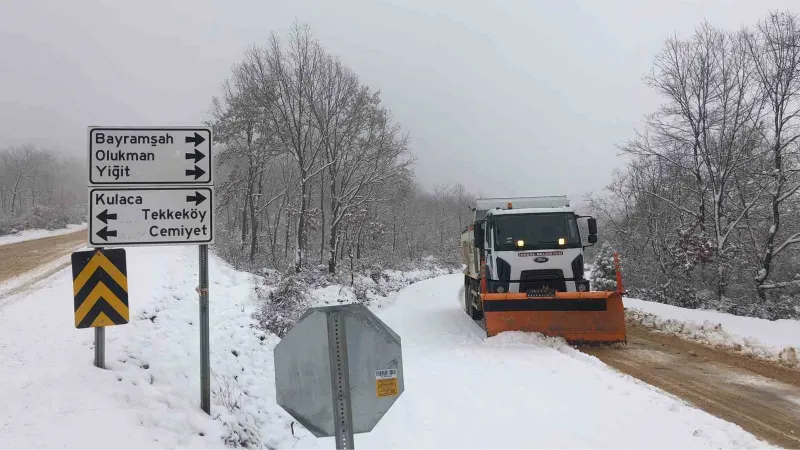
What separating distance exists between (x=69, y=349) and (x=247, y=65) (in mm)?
23206

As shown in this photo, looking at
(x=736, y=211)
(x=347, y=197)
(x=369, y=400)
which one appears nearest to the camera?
(x=369, y=400)

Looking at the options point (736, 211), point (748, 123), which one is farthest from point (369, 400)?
point (736, 211)

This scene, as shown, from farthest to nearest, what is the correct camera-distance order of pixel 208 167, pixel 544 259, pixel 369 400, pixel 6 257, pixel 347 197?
pixel 347 197, pixel 6 257, pixel 544 259, pixel 208 167, pixel 369 400

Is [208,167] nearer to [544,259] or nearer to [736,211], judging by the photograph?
[544,259]

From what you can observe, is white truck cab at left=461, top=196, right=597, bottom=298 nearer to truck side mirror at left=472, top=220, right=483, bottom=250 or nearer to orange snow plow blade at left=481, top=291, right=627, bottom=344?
orange snow plow blade at left=481, top=291, right=627, bottom=344

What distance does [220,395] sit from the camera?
541 cm

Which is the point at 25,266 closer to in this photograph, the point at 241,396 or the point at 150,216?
the point at 241,396

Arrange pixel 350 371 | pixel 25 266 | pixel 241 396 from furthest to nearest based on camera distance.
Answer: pixel 25 266, pixel 241 396, pixel 350 371

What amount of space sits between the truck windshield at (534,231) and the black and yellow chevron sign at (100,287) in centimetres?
869

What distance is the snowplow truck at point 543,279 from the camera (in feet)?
34.3

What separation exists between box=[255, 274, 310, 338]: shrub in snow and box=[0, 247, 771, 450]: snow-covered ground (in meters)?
0.97

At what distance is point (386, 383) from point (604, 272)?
23.1 meters

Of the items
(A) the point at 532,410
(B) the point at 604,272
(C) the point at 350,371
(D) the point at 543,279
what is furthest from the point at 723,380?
(B) the point at 604,272

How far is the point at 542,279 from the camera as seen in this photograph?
11.2 meters
